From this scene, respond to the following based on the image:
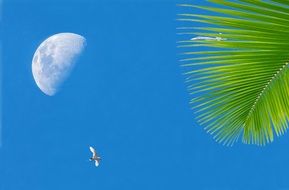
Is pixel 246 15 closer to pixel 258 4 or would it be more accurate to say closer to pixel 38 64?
pixel 258 4

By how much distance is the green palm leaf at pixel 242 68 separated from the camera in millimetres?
865

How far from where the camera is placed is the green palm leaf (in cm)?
86

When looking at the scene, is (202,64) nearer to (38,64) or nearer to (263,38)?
(263,38)

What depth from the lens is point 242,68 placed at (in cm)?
104

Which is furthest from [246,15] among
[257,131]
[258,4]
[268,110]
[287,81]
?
[257,131]

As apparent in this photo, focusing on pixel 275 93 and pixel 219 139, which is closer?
pixel 275 93

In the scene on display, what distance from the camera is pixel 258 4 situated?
2.80 feet

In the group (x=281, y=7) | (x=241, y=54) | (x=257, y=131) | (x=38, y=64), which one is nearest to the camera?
(x=281, y=7)

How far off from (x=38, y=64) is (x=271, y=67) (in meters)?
35.4

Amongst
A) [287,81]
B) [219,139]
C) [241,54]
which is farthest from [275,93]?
[219,139]

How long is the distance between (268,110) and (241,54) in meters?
0.31

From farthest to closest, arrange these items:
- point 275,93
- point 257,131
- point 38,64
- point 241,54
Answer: point 38,64 → point 257,131 → point 275,93 → point 241,54

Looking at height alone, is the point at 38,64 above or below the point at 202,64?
above

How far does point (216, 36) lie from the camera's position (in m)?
0.92
